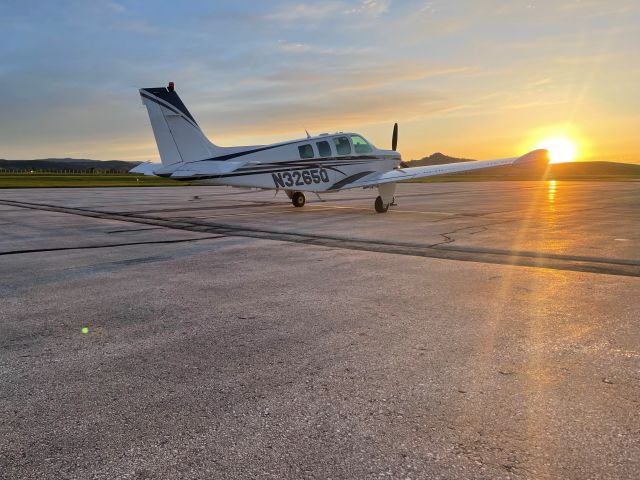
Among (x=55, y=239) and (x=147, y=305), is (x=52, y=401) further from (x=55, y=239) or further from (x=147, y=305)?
(x=55, y=239)

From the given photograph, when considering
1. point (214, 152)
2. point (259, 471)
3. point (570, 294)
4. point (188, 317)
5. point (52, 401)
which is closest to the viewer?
point (259, 471)

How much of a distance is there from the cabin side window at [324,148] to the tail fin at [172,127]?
13.5ft

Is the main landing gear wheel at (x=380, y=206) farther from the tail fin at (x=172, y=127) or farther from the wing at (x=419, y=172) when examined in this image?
the tail fin at (x=172, y=127)

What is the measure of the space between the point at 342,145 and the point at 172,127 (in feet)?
21.1

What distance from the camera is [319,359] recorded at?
3.95m

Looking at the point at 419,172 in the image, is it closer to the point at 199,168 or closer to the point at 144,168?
the point at 199,168

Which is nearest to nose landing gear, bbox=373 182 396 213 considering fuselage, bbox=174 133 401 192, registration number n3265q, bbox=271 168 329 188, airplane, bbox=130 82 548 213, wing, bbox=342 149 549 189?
airplane, bbox=130 82 548 213

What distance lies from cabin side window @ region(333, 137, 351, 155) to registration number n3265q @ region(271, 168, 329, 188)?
3.38ft

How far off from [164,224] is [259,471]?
13.0 metres

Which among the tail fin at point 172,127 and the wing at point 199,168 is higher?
the tail fin at point 172,127

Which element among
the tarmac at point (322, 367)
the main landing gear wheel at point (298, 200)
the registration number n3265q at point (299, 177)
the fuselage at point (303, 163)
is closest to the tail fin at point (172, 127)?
the fuselage at point (303, 163)

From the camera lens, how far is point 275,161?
17375 mm

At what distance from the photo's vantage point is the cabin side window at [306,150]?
1764 centimetres

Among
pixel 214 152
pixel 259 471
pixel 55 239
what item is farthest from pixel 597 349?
pixel 214 152
